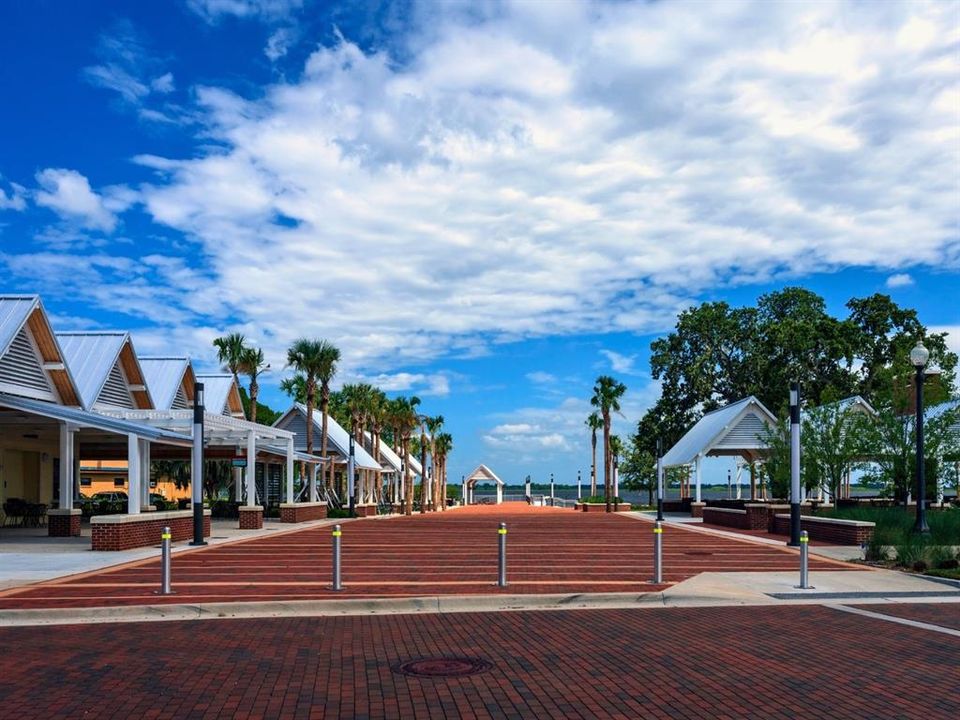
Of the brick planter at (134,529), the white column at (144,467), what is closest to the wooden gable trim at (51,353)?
the white column at (144,467)

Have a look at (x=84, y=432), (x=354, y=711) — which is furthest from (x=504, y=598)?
(x=84, y=432)

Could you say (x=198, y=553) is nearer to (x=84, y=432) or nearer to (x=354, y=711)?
(x=84, y=432)

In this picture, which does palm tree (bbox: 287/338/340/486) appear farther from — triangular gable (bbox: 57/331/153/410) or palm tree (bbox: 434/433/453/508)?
palm tree (bbox: 434/433/453/508)

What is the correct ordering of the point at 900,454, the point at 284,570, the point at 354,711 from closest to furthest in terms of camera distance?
the point at 354,711, the point at 284,570, the point at 900,454

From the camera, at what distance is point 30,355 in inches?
1153

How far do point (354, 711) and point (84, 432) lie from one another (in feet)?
83.4

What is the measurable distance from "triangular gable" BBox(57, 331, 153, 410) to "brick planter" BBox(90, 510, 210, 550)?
786cm

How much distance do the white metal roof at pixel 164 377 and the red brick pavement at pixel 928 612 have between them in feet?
105

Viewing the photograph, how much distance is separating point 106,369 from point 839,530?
23975 millimetres

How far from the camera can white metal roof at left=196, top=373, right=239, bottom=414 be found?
46375mm

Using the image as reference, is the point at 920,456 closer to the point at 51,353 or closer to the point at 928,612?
the point at 928,612

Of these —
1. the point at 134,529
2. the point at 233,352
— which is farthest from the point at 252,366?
the point at 134,529

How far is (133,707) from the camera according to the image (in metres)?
7.86

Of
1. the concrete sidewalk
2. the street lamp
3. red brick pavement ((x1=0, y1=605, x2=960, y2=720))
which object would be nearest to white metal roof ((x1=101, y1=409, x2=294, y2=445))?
the concrete sidewalk
